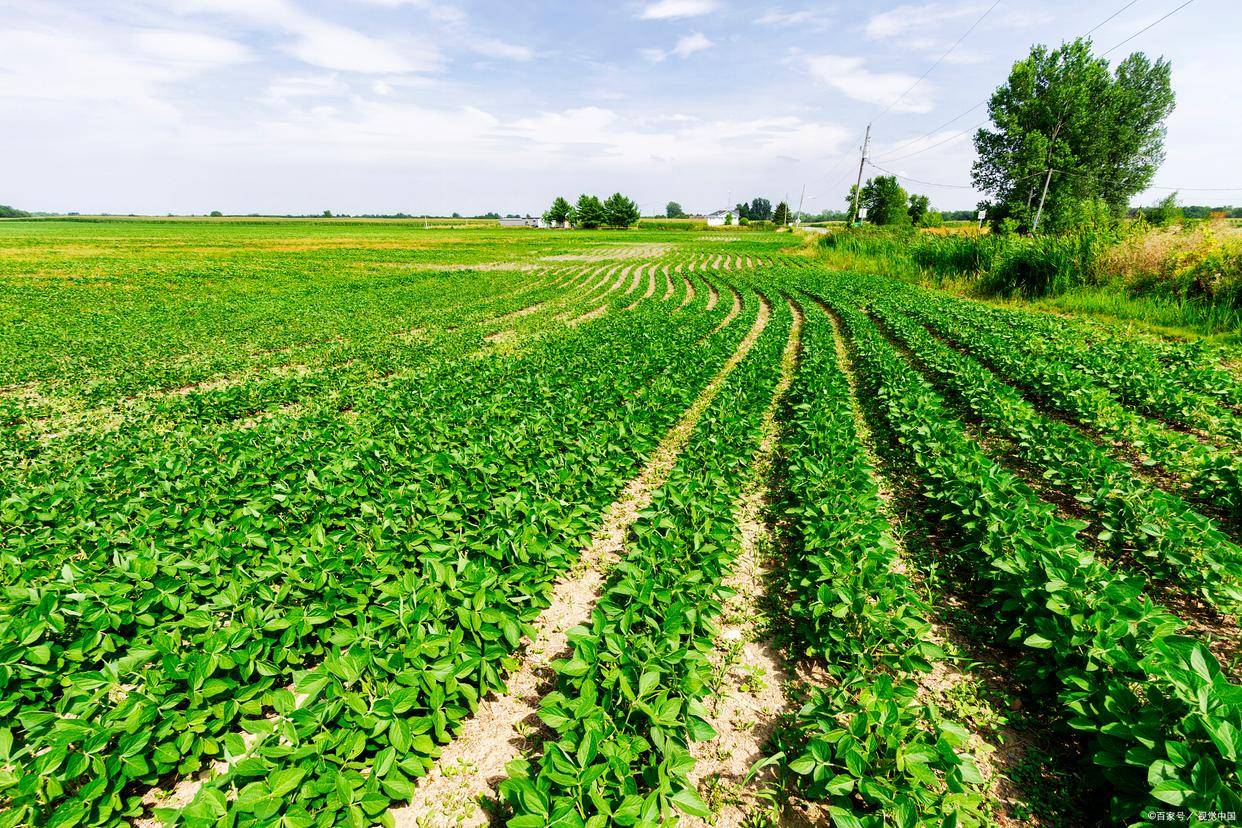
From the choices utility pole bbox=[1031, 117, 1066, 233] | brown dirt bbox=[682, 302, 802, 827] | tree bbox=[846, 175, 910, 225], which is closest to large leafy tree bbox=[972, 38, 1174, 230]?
utility pole bbox=[1031, 117, 1066, 233]

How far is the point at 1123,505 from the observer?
502 cm

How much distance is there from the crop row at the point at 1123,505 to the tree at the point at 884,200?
88.8m

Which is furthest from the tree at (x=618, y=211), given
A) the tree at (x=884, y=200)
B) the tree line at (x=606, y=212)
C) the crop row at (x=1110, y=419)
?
the crop row at (x=1110, y=419)

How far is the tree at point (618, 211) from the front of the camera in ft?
430

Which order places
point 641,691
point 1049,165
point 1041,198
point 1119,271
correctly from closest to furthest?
point 641,691
point 1119,271
point 1041,198
point 1049,165

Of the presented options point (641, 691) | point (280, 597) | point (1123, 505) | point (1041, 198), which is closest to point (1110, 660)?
point (641, 691)

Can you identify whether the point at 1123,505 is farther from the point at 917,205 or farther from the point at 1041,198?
the point at 917,205

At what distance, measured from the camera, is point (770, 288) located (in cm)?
2767

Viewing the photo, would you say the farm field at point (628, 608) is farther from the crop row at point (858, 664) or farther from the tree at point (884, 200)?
the tree at point (884, 200)

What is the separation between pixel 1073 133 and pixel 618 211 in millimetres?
103264

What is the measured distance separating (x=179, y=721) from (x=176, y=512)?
286 centimetres

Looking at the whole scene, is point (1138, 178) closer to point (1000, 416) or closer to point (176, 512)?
point (1000, 416)

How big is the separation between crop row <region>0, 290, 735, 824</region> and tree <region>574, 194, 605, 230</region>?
137 meters

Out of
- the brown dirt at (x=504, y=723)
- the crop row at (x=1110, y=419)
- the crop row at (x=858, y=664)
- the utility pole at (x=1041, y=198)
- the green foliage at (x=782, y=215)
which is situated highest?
the green foliage at (x=782, y=215)
